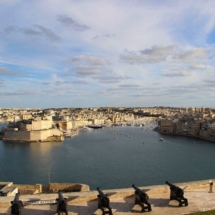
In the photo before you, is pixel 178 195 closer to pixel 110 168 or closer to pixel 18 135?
pixel 110 168

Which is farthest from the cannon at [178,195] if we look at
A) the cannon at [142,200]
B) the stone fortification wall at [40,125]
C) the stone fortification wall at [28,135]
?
the stone fortification wall at [40,125]

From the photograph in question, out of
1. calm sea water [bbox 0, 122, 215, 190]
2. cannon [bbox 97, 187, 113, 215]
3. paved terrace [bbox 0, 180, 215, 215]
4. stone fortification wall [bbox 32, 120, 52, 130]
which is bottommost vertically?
calm sea water [bbox 0, 122, 215, 190]

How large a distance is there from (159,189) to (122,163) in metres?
14.5

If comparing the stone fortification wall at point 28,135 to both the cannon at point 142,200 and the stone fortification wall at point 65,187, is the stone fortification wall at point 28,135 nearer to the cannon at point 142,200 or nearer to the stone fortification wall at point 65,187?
the stone fortification wall at point 65,187

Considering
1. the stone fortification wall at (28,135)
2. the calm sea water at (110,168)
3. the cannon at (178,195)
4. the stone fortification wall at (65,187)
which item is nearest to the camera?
the cannon at (178,195)

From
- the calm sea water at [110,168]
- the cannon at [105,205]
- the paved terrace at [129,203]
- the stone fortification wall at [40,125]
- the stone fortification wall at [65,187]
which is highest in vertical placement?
the cannon at [105,205]

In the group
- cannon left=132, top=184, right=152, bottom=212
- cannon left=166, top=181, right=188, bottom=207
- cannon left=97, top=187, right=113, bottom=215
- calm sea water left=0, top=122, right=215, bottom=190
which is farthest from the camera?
calm sea water left=0, top=122, right=215, bottom=190

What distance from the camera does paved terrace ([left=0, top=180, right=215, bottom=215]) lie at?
4.01 meters

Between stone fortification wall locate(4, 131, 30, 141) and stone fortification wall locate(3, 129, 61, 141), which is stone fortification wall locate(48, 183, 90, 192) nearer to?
stone fortification wall locate(3, 129, 61, 141)

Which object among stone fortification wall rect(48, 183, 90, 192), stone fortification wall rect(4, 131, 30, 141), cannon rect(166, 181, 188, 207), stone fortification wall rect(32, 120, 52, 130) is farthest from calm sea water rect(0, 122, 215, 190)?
stone fortification wall rect(32, 120, 52, 130)

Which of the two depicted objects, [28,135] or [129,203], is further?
[28,135]

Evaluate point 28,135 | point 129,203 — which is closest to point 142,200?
point 129,203

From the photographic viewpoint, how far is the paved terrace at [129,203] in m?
4.01

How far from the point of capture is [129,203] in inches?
170
